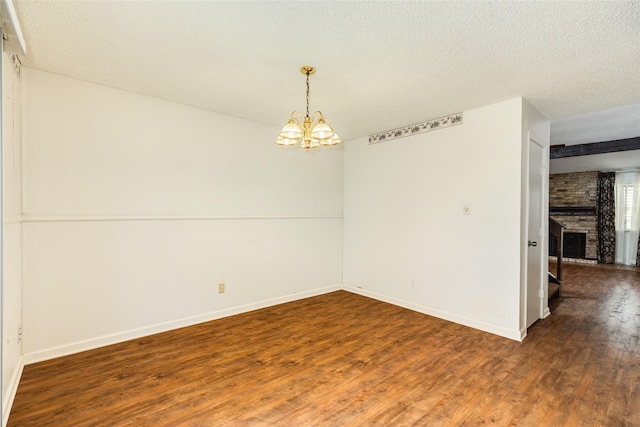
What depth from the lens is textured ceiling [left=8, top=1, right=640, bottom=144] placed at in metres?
1.77

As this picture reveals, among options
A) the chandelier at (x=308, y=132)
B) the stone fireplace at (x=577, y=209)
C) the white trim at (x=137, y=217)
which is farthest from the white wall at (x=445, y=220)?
the stone fireplace at (x=577, y=209)

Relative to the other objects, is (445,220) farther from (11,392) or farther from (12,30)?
(11,392)

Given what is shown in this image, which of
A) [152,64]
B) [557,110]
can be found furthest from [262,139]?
[557,110]

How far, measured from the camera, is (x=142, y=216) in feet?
10.1

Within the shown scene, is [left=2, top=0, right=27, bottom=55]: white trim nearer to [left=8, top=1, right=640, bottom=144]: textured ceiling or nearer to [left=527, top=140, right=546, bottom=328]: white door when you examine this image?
[left=8, top=1, right=640, bottom=144]: textured ceiling

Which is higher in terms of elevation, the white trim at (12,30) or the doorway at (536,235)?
the white trim at (12,30)

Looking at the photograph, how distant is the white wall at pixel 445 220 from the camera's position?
10.3ft

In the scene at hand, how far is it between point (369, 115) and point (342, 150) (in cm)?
136

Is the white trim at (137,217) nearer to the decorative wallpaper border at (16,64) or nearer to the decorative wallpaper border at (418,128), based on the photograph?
the decorative wallpaper border at (16,64)

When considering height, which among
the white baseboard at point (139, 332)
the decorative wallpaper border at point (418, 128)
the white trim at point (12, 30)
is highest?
the decorative wallpaper border at point (418, 128)

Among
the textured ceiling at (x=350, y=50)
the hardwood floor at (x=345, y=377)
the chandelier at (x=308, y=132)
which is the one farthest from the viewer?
the chandelier at (x=308, y=132)

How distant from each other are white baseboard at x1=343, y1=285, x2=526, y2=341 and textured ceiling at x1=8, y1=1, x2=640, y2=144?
242cm

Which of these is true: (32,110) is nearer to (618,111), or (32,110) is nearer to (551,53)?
(551,53)

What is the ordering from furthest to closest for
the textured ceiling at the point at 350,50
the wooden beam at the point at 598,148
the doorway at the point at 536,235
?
the wooden beam at the point at 598,148 < the doorway at the point at 536,235 < the textured ceiling at the point at 350,50
